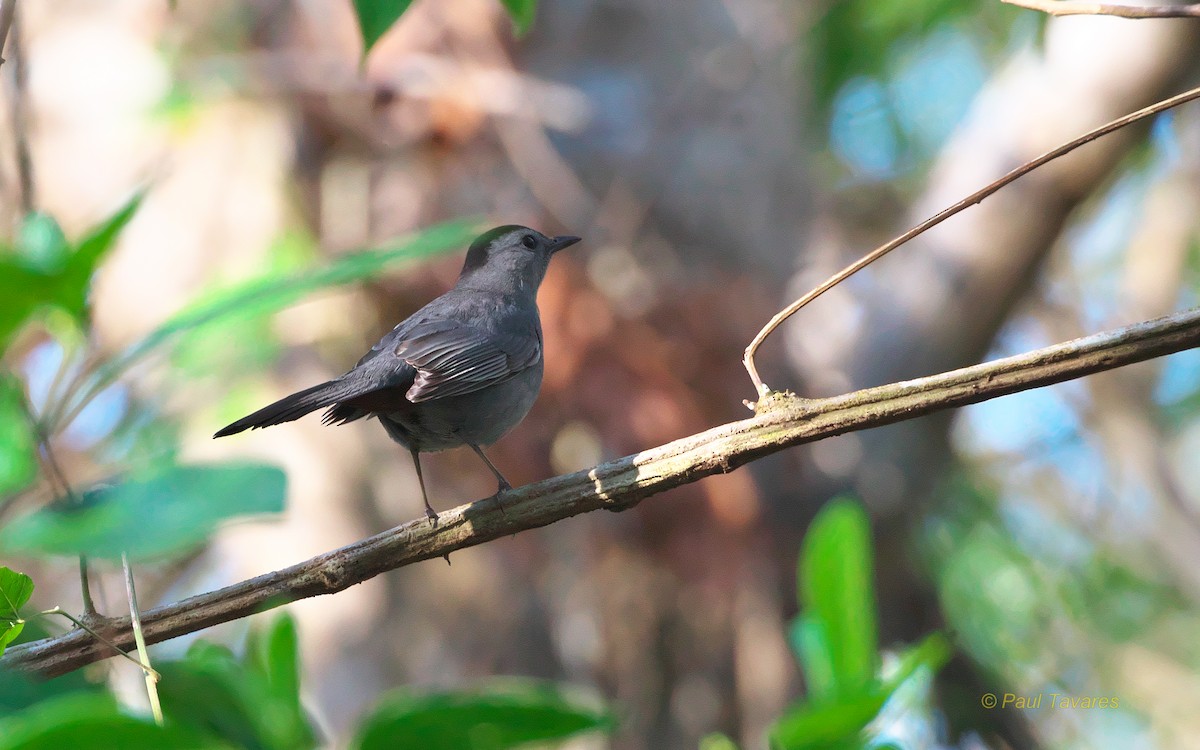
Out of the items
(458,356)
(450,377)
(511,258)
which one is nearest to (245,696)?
(450,377)

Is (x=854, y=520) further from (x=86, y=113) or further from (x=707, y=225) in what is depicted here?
(x=86, y=113)

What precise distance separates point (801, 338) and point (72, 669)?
5.52 metres

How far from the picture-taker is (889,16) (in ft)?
23.4

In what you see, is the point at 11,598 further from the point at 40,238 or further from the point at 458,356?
the point at 458,356

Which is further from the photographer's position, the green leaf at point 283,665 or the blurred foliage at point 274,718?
the green leaf at point 283,665

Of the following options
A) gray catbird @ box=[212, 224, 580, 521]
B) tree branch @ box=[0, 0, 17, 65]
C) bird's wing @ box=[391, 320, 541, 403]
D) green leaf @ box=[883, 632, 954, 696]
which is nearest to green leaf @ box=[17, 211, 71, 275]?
tree branch @ box=[0, 0, 17, 65]

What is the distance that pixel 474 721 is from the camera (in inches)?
33.8

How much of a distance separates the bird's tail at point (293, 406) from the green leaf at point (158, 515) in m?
1.25

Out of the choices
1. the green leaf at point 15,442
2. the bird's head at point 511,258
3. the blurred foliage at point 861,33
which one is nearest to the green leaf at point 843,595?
the green leaf at point 15,442

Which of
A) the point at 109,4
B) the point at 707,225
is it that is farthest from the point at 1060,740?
the point at 109,4

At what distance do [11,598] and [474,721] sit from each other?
79cm

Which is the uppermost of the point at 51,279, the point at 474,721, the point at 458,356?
the point at 458,356

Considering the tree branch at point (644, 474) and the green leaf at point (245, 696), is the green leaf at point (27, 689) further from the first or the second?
the tree branch at point (644, 474)

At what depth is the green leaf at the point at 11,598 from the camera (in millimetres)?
1245
